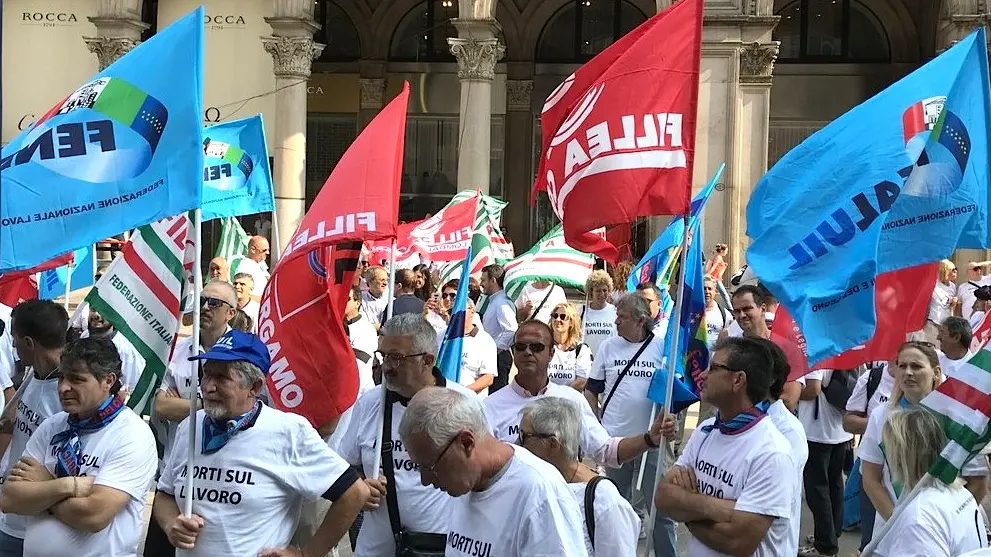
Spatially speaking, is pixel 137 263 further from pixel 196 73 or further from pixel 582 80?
pixel 582 80

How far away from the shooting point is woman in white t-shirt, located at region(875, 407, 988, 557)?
14.3 ft

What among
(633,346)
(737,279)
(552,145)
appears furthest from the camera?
(737,279)

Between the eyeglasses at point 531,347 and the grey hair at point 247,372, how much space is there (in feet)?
5.86

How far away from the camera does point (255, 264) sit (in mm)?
13688

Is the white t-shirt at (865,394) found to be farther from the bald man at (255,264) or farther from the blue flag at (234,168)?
the bald man at (255,264)

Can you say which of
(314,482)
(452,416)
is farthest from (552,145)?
(452,416)

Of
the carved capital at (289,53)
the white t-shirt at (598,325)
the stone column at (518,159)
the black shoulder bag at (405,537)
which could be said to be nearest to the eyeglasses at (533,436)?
the black shoulder bag at (405,537)

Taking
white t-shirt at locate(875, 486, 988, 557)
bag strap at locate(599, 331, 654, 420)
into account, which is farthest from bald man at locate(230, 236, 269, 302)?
white t-shirt at locate(875, 486, 988, 557)

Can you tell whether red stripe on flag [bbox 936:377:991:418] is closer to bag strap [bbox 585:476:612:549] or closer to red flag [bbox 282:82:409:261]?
bag strap [bbox 585:476:612:549]

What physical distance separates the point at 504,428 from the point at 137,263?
204cm

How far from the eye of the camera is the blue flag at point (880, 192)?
5.86m

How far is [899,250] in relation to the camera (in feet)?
20.2

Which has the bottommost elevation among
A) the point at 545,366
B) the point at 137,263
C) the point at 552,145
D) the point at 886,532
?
the point at 886,532

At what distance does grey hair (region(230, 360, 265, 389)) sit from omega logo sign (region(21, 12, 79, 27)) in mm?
21671
